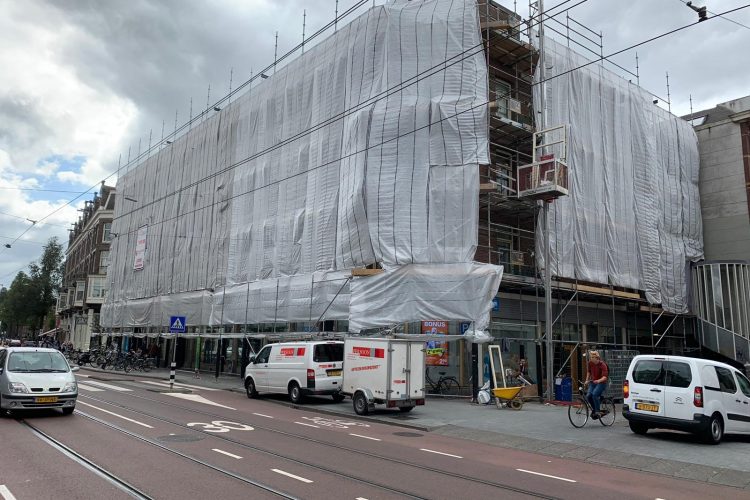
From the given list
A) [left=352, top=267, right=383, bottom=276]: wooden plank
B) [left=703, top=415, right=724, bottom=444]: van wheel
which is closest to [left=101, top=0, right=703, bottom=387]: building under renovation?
[left=352, top=267, right=383, bottom=276]: wooden plank

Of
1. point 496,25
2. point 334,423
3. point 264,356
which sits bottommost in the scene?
point 334,423

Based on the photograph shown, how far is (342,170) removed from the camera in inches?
860

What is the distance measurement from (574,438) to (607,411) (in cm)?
215

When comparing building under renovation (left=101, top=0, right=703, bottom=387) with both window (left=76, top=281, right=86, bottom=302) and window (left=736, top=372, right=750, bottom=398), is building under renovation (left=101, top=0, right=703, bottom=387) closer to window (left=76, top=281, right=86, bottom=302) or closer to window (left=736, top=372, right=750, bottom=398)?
window (left=736, top=372, right=750, bottom=398)

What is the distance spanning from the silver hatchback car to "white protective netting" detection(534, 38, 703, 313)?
16329 millimetres

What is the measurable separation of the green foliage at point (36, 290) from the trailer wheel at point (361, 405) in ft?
236

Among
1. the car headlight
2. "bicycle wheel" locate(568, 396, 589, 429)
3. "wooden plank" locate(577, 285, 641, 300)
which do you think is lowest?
"bicycle wheel" locate(568, 396, 589, 429)

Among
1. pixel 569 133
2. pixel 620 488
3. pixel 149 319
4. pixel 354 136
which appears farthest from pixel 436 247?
pixel 149 319

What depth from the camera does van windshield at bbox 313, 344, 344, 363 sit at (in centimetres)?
1694

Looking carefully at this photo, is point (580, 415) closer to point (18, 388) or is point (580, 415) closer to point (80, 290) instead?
point (18, 388)

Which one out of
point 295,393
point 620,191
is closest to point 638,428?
point 295,393

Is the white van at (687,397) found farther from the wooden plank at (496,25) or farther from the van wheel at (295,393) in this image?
the wooden plank at (496,25)

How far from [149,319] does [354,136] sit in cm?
2186

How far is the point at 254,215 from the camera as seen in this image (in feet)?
88.7
